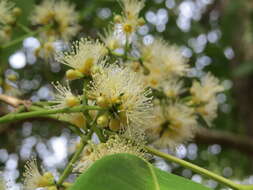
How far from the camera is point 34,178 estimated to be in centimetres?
124

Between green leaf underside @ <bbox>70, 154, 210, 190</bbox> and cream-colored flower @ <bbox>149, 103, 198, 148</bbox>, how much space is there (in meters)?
0.59

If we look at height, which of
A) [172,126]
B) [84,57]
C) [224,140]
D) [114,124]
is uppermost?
[84,57]

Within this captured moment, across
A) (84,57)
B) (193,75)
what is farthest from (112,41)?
(193,75)

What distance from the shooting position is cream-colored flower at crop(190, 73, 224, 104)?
69.8 inches

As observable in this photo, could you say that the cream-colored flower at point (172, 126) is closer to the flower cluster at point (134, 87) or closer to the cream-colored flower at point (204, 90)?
the flower cluster at point (134, 87)

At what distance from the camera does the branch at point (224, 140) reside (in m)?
2.79

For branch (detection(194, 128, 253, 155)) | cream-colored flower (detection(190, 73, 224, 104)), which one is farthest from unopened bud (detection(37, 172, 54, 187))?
branch (detection(194, 128, 253, 155))

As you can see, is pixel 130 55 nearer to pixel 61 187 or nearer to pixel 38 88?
pixel 61 187

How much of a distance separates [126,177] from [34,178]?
40 centimetres

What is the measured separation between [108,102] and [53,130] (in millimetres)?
2381

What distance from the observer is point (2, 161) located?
3152 millimetres

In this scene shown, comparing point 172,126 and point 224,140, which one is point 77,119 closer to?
point 172,126

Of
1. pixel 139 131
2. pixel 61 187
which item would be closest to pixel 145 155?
pixel 139 131

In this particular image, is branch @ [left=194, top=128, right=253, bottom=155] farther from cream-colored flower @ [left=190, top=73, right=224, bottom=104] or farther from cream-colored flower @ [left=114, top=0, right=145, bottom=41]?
cream-colored flower @ [left=114, top=0, right=145, bottom=41]
